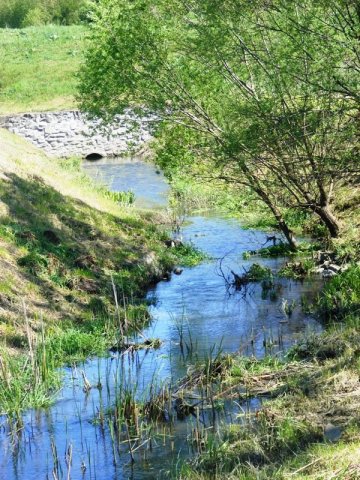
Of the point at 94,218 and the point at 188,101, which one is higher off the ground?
the point at 188,101

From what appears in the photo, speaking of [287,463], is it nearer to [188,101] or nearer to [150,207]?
[188,101]

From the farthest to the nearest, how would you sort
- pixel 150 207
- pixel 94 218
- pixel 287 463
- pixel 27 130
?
1. pixel 27 130
2. pixel 150 207
3. pixel 94 218
4. pixel 287 463

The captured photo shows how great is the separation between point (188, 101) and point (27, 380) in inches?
404

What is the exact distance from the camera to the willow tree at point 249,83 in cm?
1753

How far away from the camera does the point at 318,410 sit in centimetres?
1198

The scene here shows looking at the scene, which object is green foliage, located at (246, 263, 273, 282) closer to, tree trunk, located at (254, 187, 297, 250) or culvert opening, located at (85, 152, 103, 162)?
tree trunk, located at (254, 187, 297, 250)

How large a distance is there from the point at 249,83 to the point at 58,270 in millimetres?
5833

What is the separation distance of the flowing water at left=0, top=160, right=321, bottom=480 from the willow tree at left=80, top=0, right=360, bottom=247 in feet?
8.20

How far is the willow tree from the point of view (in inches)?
690

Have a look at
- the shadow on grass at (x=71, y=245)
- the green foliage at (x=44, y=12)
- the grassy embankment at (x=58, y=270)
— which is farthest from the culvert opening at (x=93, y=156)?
the green foliage at (x=44, y=12)

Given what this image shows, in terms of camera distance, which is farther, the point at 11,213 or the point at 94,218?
the point at 94,218

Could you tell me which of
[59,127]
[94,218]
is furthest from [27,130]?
[94,218]

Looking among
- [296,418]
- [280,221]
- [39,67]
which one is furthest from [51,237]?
[39,67]

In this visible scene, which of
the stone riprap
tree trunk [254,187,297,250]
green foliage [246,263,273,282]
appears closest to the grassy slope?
green foliage [246,263,273,282]
